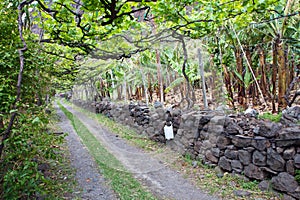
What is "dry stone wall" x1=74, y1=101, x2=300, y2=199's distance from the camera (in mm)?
3275

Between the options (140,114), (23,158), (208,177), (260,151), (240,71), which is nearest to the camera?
(23,158)

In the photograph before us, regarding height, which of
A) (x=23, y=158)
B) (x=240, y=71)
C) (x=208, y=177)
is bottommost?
(x=208, y=177)

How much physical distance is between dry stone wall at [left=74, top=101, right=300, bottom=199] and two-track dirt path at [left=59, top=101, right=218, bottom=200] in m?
0.74

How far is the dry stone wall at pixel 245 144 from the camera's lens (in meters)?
3.28

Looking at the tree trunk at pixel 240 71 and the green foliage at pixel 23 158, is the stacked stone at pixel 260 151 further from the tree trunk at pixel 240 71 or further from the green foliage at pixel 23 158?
the green foliage at pixel 23 158

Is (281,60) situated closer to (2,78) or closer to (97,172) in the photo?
(97,172)

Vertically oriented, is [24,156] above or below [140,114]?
above

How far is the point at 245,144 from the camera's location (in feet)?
12.8

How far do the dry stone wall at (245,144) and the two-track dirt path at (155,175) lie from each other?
0.74 metres

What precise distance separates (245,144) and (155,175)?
1.75 meters

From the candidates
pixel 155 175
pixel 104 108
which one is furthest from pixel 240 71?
pixel 104 108

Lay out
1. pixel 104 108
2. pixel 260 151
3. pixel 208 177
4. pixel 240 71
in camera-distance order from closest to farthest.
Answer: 1. pixel 260 151
2. pixel 208 177
3. pixel 240 71
4. pixel 104 108

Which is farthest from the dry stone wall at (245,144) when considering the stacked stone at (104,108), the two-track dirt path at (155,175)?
the stacked stone at (104,108)

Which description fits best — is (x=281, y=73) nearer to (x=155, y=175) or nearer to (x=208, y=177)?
(x=208, y=177)
